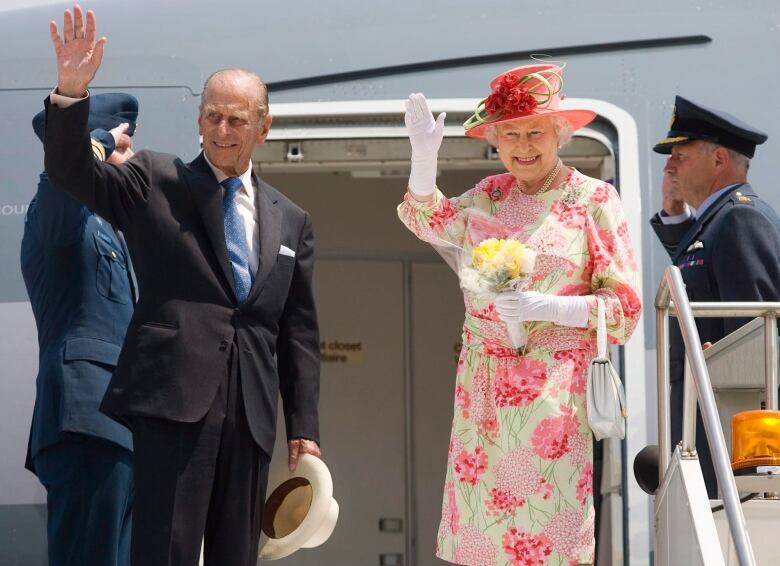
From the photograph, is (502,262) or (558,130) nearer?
(502,262)

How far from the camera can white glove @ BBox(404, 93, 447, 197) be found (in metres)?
3.54

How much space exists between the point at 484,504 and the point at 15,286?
6.87 ft

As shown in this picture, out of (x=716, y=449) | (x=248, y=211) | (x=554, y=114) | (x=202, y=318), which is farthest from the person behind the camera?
(x=554, y=114)

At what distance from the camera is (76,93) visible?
10.2ft

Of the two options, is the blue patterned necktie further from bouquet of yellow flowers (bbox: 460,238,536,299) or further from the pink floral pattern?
the pink floral pattern

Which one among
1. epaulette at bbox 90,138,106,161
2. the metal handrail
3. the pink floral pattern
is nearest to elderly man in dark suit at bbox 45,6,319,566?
epaulette at bbox 90,138,106,161

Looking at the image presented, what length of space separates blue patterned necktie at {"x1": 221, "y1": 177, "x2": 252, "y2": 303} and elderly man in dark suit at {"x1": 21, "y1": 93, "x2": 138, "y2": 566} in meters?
0.53

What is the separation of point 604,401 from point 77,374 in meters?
1.54

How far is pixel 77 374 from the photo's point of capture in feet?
12.4

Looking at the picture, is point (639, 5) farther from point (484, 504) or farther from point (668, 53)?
point (484, 504)

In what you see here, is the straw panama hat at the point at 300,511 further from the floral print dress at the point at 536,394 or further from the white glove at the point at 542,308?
the white glove at the point at 542,308

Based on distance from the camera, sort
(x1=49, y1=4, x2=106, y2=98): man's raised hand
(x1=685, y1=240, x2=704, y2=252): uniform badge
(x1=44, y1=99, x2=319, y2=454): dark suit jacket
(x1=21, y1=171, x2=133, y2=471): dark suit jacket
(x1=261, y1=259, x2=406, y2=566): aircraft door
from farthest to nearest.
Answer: (x1=261, y1=259, x2=406, y2=566): aircraft door → (x1=685, y1=240, x2=704, y2=252): uniform badge → (x1=21, y1=171, x2=133, y2=471): dark suit jacket → (x1=44, y1=99, x2=319, y2=454): dark suit jacket → (x1=49, y1=4, x2=106, y2=98): man's raised hand

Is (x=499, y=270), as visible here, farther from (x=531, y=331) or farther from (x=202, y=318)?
(x=202, y=318)

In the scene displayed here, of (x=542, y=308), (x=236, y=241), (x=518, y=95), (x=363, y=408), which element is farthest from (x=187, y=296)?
(x=363, y=408)
